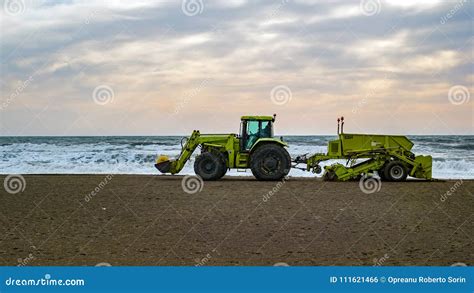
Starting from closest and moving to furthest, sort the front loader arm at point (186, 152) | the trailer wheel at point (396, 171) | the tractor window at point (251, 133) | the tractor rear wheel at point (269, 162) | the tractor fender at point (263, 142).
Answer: the trailer wheel at point (396, 171)
the tractor rear wheel at point (269, 162)
the tractor fender at point (263, 142)
the tractor window at point (251, 133)
the front loader arm at point (186, 152)

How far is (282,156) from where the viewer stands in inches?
758

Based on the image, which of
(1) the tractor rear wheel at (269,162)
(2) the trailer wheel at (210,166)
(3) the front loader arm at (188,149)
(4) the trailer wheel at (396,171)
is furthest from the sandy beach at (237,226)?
(3) the front loader arm at (188,149)

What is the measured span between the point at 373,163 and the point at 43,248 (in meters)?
12.3

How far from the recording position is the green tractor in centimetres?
1925

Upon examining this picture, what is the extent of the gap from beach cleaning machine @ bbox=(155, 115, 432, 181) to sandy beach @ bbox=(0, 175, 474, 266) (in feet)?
7.06

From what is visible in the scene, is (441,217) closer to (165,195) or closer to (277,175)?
(165,195)

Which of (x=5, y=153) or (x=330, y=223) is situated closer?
(x=330, y=223)

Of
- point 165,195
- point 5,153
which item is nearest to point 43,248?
point 165,195

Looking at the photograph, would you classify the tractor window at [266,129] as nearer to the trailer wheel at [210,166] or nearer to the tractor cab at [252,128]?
the tractor cab at [252,128]

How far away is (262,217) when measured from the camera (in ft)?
38.3

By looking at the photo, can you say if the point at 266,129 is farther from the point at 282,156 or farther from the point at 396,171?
the point at 396,171

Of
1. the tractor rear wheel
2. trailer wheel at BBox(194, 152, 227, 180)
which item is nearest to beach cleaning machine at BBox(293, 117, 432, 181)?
the tractor rear wheel

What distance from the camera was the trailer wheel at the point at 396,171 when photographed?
1894cm

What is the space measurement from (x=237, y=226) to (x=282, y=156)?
870 cm
